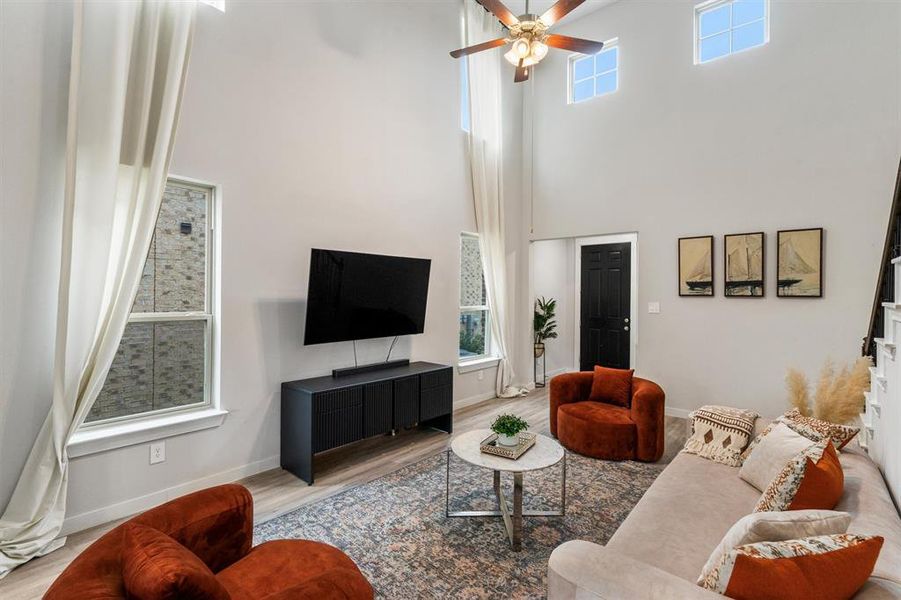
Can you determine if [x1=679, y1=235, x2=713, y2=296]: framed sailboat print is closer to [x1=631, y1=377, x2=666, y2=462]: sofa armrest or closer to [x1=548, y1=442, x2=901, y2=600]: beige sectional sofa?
[x1=631, y1=377, x2=666, y2=462]: sofa armrest

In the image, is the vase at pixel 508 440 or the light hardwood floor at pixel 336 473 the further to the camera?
the vase at pixel 508 440

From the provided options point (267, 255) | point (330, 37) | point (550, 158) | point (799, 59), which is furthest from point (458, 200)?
point (799, 59)

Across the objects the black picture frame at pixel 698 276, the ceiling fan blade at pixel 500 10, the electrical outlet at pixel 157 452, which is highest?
the ceiling fan blade at pixel 500 10

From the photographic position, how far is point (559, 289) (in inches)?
278

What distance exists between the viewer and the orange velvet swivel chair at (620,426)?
358 centimetres

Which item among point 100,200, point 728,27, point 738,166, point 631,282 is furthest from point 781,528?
Result: point 728,27

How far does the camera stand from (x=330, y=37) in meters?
3.80

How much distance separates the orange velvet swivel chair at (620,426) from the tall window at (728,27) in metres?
3.81

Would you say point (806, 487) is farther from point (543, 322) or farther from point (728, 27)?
point (728, 27)

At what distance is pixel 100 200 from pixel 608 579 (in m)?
3.14

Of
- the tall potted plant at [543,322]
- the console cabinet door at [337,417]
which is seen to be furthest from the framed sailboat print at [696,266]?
the console cabinet door at [337,417]

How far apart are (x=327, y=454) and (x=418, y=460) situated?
0.82 metres

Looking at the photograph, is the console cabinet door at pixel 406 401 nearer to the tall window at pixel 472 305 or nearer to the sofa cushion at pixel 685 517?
the tall window at pixel 472 305

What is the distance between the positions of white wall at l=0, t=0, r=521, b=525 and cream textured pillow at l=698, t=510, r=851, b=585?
123 inches
